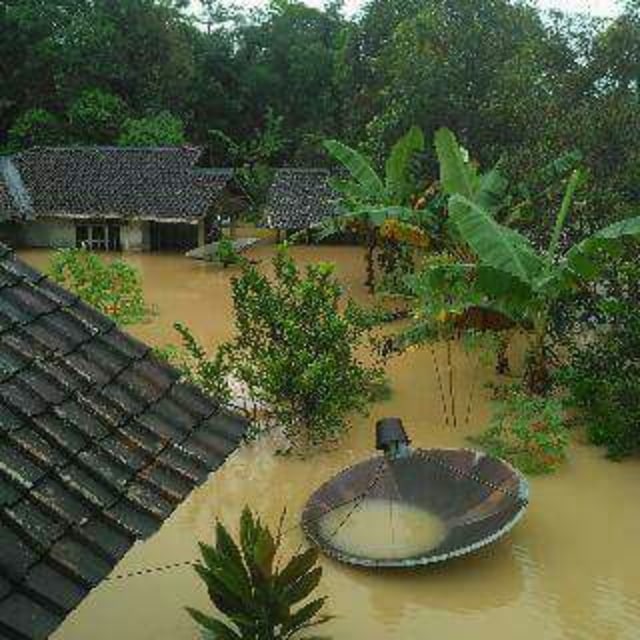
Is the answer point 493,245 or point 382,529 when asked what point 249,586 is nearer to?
point 382,529

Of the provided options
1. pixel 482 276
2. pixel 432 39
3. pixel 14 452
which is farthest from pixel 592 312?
pixel 14 452

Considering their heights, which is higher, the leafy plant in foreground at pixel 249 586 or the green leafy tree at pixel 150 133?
the green leafy tree at pixel 150 133

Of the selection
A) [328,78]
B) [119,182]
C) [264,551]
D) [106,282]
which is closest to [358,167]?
[106,282]

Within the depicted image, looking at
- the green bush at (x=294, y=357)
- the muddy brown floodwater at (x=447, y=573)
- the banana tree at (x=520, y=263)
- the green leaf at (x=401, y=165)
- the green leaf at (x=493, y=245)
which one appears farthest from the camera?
the green leaf at (x=401, y=165)

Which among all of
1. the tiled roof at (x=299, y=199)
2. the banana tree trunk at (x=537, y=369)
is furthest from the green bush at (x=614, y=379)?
the tiled roof at (x=299, y=199)

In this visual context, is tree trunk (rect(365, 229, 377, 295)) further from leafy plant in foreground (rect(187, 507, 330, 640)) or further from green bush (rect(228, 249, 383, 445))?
leafy plant in foreground (rect(187, 507, 330, 640))

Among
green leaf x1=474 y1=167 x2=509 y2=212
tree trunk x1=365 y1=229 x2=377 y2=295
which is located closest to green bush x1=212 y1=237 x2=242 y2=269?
tree trunk x1=365 y1=229 x2=377 y2=295

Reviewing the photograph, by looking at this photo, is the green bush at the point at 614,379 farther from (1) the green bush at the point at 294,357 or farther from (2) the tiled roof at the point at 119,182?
(2) the tiled roof at the point at 119,182
